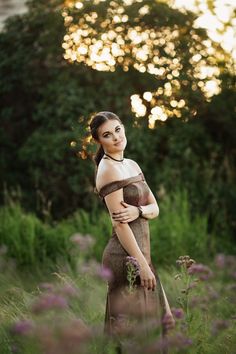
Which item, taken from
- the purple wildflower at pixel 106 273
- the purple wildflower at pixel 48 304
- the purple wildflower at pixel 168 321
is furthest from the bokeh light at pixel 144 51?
the purple wildflower at pixel 48 304

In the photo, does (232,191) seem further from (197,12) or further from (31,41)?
(31,41)

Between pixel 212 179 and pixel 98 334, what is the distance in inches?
198

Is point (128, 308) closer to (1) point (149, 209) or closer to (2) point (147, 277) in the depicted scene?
(2) point (147, 277)

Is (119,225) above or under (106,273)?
above

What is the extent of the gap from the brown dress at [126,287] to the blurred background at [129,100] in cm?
352

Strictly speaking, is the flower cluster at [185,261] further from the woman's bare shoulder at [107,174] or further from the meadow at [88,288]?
the woman's bare shoulder at [107,174]

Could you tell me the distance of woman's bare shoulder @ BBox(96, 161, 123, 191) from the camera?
137 inches

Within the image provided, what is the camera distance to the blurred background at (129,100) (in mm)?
7617

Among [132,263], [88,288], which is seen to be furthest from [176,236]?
[132,263]

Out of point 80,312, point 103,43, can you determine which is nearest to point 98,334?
point 80,312

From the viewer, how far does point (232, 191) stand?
7.77m

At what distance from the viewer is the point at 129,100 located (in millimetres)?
7984

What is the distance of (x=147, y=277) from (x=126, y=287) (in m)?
0.12

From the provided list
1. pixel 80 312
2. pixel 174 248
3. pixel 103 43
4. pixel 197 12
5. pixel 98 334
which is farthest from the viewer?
pixel 197 12
